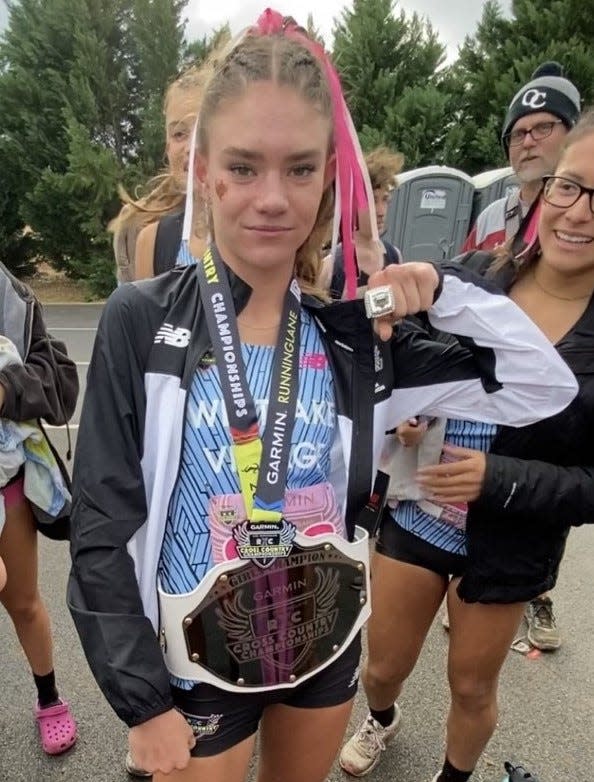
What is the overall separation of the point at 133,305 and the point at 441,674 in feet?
7.66

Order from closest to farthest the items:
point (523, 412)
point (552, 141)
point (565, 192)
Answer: point (523, 412), point (565, 192), point (552, 141)

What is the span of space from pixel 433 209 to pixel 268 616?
9.50m

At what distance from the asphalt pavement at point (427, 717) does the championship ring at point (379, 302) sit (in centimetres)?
182

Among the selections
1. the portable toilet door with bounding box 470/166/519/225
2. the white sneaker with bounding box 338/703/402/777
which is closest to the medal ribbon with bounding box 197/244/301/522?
the white sneaker with bounding box 338/703/402/777

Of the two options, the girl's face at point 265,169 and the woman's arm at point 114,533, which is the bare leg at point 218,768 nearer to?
the woman's arm at point 114,533

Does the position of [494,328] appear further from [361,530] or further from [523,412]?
[361,530]

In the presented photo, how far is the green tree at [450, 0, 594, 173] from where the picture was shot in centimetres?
1425

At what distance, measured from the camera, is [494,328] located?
1.43m

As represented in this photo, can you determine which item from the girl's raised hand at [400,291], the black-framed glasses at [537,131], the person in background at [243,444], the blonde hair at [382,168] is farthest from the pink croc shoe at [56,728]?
the black-framed glasses at [537,131]

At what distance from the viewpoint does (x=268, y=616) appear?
1260 mm

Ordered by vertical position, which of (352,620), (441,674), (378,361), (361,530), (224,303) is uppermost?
(224,303)

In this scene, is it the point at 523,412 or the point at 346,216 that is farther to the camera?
the point at 523,412

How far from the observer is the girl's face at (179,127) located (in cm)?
224

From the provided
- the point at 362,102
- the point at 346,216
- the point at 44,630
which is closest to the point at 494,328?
the point at 346,216
